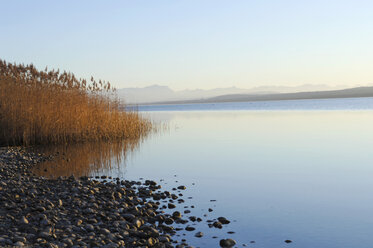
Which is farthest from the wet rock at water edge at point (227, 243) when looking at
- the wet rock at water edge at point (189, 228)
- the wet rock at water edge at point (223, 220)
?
the wet rock at water edge at point (223, 220)

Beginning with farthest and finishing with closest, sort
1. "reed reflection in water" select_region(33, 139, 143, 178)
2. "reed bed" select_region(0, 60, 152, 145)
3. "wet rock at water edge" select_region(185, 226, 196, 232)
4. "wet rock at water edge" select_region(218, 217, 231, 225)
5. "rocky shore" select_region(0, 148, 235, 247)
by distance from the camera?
1. "reed bed" select_region(0, 60, 152, 145)
2. "reed reflection in water" select_region(33, 139, 143, 178)
3. "wet rock at water edge" select_region(218, 217, 231, 225)
4. "wet rock at water edge" select_region(185, 226, 196, 232)
5. "rocky shore" select_region(0, 148, 235, 247)

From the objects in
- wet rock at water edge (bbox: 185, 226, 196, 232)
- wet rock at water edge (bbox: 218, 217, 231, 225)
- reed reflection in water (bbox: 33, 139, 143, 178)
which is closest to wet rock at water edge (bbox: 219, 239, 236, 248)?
wet rock at water edge (bbox: 185, 226, 196, 232)

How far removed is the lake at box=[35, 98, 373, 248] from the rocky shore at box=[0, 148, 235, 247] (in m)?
0.58

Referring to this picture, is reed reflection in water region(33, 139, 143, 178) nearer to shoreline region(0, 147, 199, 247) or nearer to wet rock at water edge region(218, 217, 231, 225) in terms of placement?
shoreline region(0, 147, 199, 247)

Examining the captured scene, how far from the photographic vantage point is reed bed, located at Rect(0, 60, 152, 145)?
1310cm

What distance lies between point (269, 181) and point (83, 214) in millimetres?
4882

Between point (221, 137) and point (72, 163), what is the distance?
354 inches

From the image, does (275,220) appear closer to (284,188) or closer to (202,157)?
(284,188)

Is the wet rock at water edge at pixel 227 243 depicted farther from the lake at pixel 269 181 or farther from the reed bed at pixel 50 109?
the reed bed at pixel 50 109

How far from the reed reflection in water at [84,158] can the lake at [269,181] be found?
0.06m

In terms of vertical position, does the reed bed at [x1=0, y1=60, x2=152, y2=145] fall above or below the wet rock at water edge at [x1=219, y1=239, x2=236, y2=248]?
above

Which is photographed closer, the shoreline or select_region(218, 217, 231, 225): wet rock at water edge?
the shoreline

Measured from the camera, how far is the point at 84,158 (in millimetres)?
11695

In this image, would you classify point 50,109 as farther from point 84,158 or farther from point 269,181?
point 269,181
